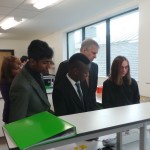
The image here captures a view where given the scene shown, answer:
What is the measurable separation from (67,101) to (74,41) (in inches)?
182

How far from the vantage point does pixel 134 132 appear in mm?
1575

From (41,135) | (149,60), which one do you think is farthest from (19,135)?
(149,60)

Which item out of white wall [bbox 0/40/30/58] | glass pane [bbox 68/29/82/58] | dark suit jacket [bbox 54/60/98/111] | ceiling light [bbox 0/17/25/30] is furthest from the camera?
white wall [bbox 0/40/30/58]

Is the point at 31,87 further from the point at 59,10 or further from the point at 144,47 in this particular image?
the point at 59,10

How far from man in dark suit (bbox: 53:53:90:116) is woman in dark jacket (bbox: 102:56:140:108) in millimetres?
598

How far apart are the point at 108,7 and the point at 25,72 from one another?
2932 millimetres

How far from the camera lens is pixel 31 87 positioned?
4.21ft

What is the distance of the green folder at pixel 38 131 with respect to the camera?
0.74m

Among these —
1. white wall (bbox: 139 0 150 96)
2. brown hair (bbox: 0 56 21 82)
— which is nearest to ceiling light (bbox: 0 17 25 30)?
brown hair (bbox: 0 56 21 82)

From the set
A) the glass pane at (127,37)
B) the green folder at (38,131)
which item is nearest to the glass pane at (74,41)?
the glass pane at (127,37)

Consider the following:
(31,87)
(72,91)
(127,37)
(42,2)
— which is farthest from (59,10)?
(31,87)

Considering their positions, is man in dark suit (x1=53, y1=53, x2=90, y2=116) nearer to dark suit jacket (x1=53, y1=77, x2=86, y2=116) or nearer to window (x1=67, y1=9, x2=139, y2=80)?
dark suit jacket (x1=53, y1=77, x2=86, y2=116)

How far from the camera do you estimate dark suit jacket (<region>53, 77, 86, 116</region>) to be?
59.3 inches

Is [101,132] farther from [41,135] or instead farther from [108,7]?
[108,7]
